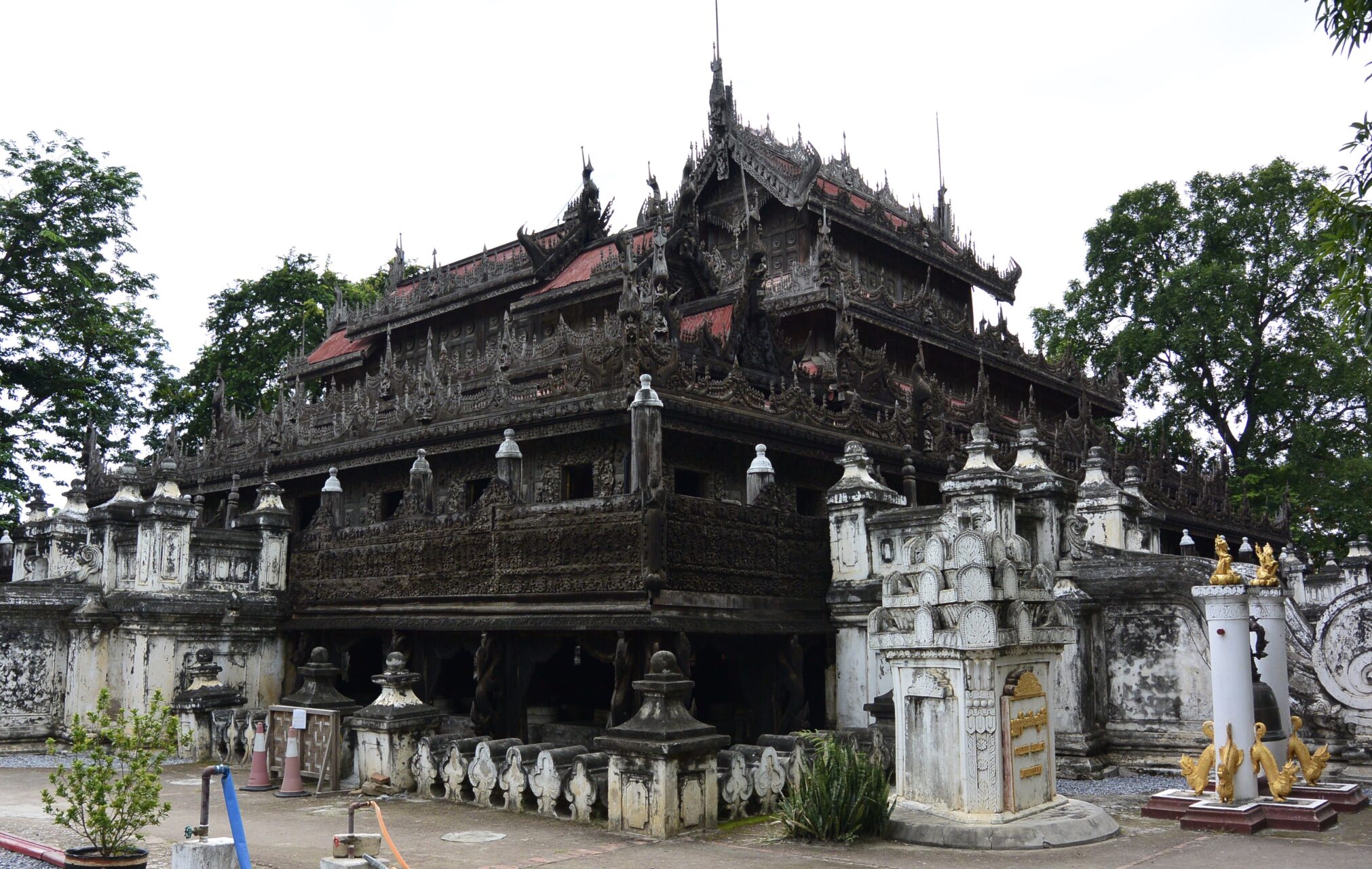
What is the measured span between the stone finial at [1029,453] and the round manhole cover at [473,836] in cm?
891

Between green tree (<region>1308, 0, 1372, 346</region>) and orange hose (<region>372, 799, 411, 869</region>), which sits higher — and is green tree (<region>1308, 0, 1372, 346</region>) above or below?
above

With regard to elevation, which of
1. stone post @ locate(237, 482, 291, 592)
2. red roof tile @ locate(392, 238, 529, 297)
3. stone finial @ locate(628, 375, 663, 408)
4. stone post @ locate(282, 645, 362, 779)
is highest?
red roof tile @ locate(392, 238, 529, 297)

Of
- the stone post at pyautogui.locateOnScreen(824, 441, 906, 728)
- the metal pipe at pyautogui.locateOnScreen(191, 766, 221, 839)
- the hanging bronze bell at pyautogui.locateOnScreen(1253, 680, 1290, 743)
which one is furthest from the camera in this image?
the stone post at pyautogui.locateOnScreen(824, 441, 906, 728)

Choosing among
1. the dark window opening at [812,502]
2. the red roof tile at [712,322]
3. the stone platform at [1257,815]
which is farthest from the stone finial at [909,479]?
the stone platform at [1257,815]

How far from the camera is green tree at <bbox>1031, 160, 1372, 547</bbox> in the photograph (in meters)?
38.2

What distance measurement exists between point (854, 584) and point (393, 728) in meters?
Answer: 6.43

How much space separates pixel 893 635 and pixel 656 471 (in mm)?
4895

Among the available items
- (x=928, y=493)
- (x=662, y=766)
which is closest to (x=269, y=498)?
(x=662, y=766)

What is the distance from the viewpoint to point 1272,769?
10.8m

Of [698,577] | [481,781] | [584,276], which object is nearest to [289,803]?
[481,781]

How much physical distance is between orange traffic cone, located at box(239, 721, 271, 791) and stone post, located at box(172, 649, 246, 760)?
3088 millimetres

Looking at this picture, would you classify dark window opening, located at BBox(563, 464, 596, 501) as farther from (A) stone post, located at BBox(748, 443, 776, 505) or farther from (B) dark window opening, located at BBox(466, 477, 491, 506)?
(A) stone post, located at BBox(748, 443, 776, 505)

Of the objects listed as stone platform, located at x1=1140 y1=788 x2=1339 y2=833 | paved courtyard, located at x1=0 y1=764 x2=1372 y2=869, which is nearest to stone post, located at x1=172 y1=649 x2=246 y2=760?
paved courtyard, located at x1=0 y1=764 x2=1372 y2=869

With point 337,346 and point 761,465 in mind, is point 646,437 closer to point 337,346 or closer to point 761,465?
point 761,465
